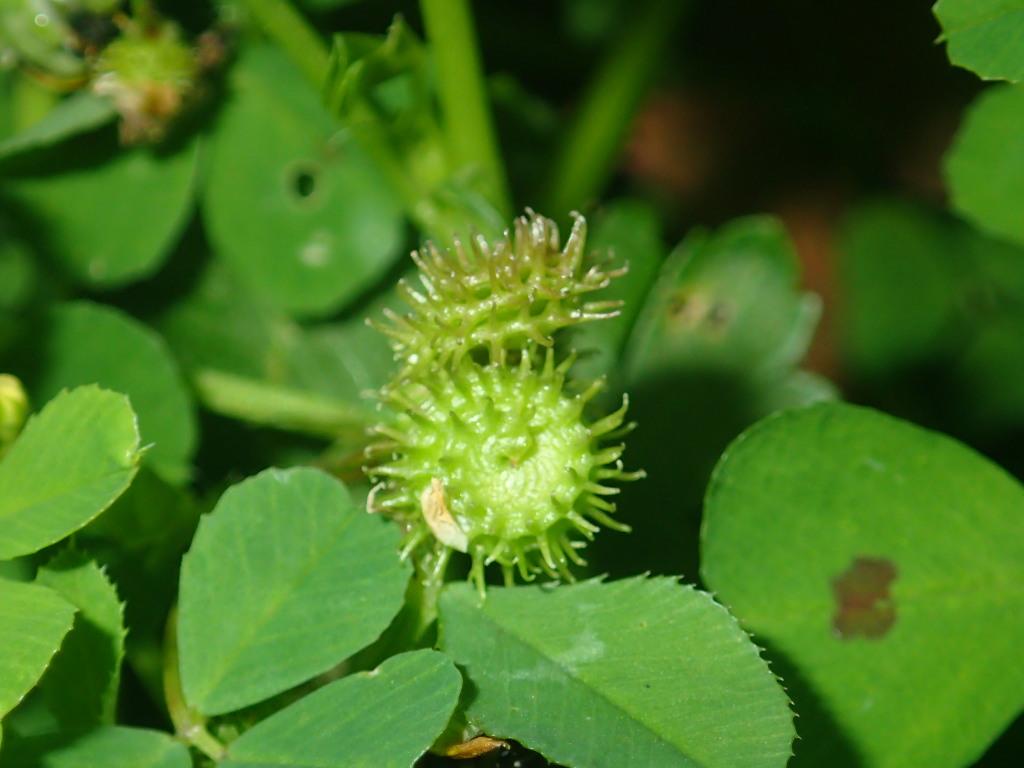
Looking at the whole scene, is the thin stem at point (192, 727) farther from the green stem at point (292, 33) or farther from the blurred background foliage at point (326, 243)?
the green stem at point (292, 33)

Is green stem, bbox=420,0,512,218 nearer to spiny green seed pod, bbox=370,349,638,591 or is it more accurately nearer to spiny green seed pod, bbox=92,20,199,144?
spiny green seed pod, bbox=92,20,199,144

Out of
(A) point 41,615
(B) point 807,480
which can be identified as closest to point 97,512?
(A) point 41,615

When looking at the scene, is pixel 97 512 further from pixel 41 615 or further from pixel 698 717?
pixel 698 717

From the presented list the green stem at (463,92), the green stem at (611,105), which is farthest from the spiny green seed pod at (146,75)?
the green stem at (611,105)

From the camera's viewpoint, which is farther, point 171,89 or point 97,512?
point 171,89

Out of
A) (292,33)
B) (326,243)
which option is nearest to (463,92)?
(292,33)

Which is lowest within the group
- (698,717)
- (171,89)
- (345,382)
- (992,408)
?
(992,408)
